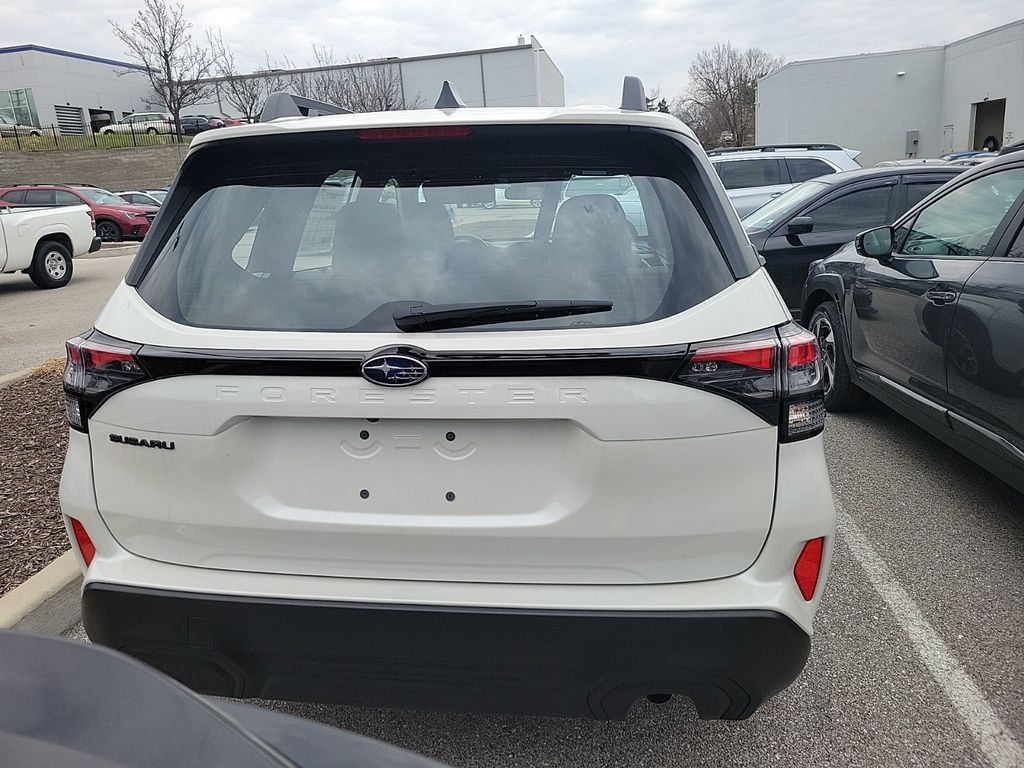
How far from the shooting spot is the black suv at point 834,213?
27.6 ft

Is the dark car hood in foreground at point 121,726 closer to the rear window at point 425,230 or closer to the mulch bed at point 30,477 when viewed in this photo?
the rear window at point 425,230

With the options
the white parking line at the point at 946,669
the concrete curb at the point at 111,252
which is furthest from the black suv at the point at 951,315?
the concrete curb at the point at 111,252

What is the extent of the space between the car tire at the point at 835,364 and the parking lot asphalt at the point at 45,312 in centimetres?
712

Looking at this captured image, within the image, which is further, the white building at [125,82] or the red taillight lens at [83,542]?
the white building at [125,82]

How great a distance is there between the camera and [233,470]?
1986 mm

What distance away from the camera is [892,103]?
146ft

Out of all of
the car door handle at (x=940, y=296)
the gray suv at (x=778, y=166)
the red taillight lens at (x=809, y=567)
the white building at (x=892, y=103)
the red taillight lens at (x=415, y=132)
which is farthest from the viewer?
the white building at (x=892, y=103)

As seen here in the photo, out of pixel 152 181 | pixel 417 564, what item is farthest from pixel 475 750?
pixel 152 181

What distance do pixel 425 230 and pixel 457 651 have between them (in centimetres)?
105

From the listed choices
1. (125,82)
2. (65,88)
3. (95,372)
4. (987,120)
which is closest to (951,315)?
(95,372)

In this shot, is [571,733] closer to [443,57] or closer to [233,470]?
[233,470]

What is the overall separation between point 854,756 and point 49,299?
13.4m

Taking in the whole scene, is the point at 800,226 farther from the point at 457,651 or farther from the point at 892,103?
the point at 892,103

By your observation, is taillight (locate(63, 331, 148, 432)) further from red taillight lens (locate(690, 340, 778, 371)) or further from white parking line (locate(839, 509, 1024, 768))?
white parking line (locate(839, 509, 1024, 768))
